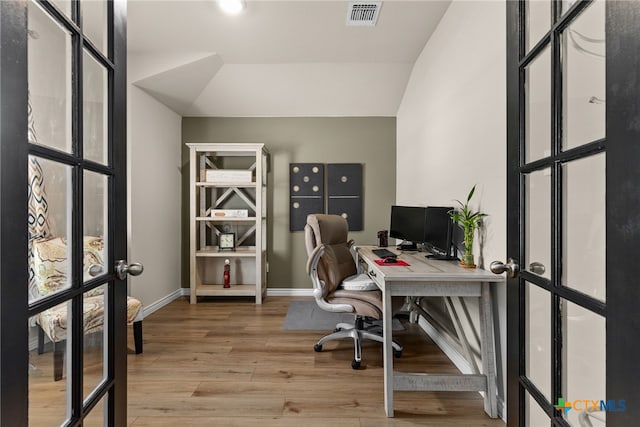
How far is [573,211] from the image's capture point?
2.80 feet

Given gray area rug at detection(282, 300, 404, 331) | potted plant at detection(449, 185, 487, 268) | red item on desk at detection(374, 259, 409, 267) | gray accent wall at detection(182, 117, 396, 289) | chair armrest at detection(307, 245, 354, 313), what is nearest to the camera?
potted plant at detection(449, 185, 487, 268)

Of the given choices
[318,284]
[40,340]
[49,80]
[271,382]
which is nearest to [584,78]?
[49,80]

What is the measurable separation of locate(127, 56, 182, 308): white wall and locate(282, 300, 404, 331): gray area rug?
1489 millimetres

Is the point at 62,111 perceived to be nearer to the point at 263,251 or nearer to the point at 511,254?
the point at 511,254

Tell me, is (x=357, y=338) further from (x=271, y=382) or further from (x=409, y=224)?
(x=409, y=224)

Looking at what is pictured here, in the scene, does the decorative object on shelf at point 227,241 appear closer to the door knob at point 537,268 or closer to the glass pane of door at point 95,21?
the glass pane of door at point 95,21

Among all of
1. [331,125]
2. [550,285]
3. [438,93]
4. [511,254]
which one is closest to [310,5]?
[438,93]

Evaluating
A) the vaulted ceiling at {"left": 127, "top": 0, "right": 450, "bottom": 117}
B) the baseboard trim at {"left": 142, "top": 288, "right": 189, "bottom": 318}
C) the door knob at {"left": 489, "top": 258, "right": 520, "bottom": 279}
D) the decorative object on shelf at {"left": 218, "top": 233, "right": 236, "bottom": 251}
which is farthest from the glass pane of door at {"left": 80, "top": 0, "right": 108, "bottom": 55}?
the decorative object on shelf at {"left": 218, "top": 233, "right": 236, "bottom": 251}

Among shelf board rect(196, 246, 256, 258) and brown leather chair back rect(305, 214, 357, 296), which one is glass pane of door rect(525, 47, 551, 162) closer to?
brown leather chair back rect(305, 214, 357, 296)

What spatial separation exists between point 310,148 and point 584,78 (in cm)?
379

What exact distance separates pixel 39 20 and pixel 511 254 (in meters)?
1.39

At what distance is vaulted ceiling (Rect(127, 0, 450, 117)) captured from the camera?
279 centimetres

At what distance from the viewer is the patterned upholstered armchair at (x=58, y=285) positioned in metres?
0.77

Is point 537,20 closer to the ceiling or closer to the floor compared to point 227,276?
closer to the ceiling
